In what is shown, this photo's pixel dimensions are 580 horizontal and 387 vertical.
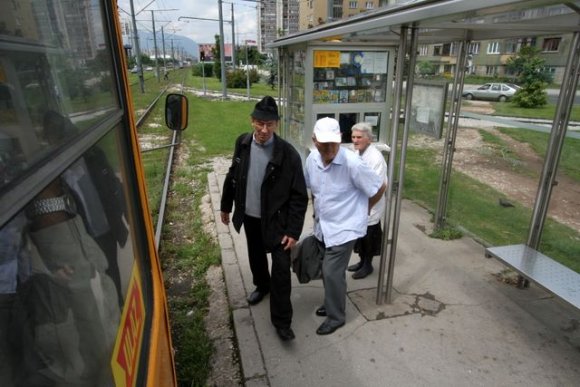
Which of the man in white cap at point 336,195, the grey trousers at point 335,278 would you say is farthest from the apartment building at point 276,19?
the grey trousers at point 335,278

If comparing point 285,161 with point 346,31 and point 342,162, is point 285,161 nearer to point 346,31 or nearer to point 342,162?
point 342,162

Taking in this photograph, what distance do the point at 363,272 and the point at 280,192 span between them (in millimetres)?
1740

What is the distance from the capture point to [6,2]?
0.76 m

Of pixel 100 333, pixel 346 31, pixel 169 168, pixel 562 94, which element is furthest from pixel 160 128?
pixel 100 333

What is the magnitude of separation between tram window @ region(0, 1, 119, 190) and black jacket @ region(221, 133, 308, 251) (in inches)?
72.7

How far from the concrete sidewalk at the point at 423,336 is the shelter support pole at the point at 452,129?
946mm

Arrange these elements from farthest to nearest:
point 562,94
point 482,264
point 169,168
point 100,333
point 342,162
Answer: point 169,168
point 482,264
point 562,94
point 342,162
point 100,333

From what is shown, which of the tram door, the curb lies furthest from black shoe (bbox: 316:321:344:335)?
the tram door

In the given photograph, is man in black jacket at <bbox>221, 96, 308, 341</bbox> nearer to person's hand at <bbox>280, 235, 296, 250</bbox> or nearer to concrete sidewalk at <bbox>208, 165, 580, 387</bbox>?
person's hand at <bbox>280, 235, 296, 250</bbox>

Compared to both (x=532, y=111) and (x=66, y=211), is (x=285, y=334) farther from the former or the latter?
(x=532, y=111)

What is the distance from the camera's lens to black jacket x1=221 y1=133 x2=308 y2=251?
3.14 meters

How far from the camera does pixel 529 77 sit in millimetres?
5582

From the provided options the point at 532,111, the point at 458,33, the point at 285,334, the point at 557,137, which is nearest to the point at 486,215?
the point at 532,111

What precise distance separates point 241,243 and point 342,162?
259 centimetres
